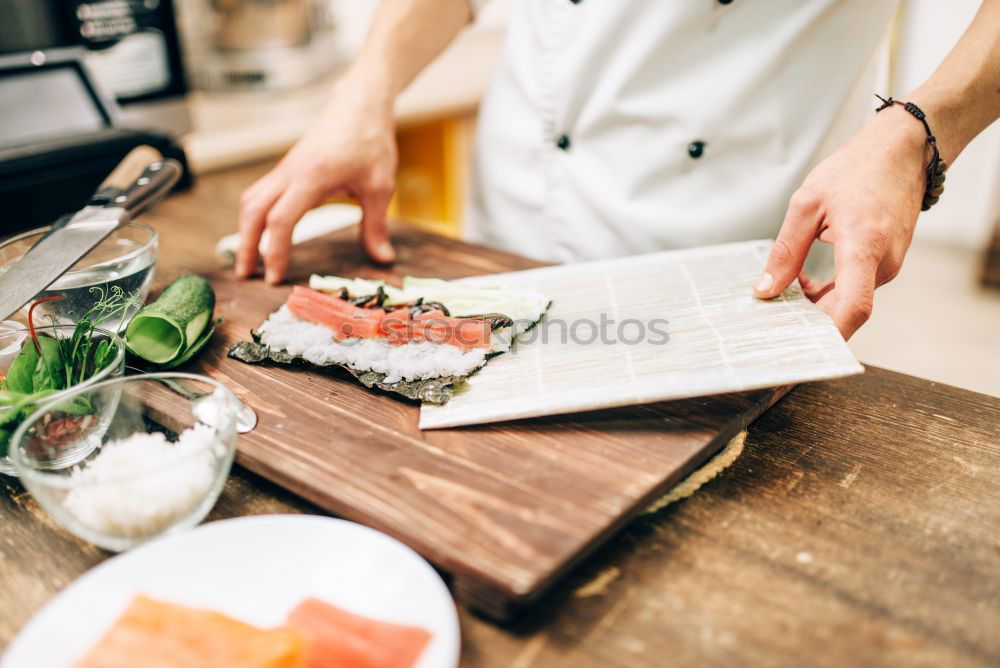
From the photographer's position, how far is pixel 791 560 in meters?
0.70

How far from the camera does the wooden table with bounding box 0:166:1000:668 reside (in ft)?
2.04

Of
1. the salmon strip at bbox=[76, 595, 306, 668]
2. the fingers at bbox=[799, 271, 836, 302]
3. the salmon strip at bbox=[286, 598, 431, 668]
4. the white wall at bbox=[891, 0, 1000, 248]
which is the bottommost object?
the white wall at bbox=[891, 0, 1000, 248]

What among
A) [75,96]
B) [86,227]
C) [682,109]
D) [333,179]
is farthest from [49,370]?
A: [75,96]

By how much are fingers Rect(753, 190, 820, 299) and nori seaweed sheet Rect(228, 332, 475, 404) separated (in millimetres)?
413

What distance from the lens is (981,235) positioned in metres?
4.13

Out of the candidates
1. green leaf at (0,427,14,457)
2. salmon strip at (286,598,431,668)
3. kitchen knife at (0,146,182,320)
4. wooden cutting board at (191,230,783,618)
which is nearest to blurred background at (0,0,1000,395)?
kitchen knife at (0,146,182,320)

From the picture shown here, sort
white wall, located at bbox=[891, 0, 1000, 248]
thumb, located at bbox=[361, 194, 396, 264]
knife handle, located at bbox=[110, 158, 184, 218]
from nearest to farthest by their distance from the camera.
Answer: knife handle, located at bbox=[110, 158, 184, 218]
thumb, located at bbox=[361, 194, 396, 264]
white wall, located at bbox=[891, 0, 1000, 248]

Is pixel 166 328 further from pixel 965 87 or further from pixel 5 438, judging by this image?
pixel 965 87

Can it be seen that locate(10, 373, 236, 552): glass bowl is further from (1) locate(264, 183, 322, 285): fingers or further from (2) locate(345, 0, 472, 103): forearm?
(2) locate(345, 0, 472, 103): forearm

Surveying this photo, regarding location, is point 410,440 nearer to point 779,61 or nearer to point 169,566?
point 169,566

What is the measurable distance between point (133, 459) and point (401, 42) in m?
1.08

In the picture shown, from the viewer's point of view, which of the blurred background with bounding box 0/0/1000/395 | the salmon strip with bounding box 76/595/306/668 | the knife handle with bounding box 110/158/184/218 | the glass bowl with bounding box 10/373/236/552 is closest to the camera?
the salmon strip with bounding box 76/595/306/668

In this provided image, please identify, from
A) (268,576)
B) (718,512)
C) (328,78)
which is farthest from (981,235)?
(268,576)

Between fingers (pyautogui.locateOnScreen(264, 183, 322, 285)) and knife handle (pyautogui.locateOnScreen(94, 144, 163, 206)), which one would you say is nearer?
knife handle (pyautogui.locateOnScreen(94, 144, 163, 206))
